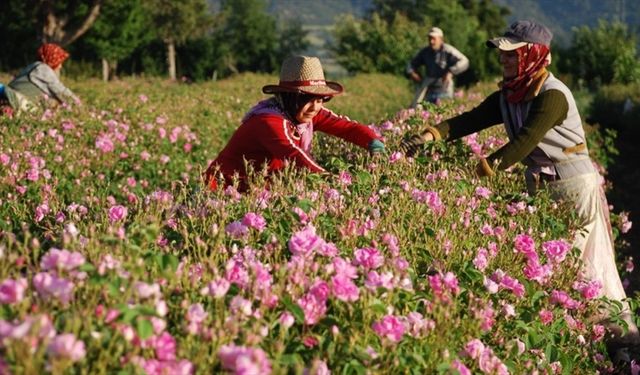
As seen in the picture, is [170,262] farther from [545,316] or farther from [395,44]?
[395,44]

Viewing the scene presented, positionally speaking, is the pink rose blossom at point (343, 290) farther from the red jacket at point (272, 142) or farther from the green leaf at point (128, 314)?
the red jacket at point (272, 142)

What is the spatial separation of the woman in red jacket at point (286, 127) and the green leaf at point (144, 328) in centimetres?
240

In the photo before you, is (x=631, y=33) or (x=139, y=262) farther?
(x=631, y=33)

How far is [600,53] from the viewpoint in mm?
35250

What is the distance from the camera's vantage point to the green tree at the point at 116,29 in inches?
1667

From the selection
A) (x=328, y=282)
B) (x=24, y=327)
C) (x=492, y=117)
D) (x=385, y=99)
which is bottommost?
(x=385, y=99)

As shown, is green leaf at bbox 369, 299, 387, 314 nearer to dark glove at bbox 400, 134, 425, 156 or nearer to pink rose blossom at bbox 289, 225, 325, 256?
pink rose blossom at bbox 289, 225, 325, 256

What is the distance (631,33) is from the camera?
125 ft

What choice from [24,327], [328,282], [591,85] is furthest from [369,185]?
[591,85]

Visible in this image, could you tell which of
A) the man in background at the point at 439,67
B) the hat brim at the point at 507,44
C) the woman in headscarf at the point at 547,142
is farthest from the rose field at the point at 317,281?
the man in background at the point at 439,67

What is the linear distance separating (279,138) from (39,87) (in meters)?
6.49

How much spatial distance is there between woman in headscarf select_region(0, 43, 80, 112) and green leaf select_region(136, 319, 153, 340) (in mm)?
8142

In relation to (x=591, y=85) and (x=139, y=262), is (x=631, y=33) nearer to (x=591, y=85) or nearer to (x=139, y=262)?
(x=591, y=85)

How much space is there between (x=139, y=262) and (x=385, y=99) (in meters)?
21.9
